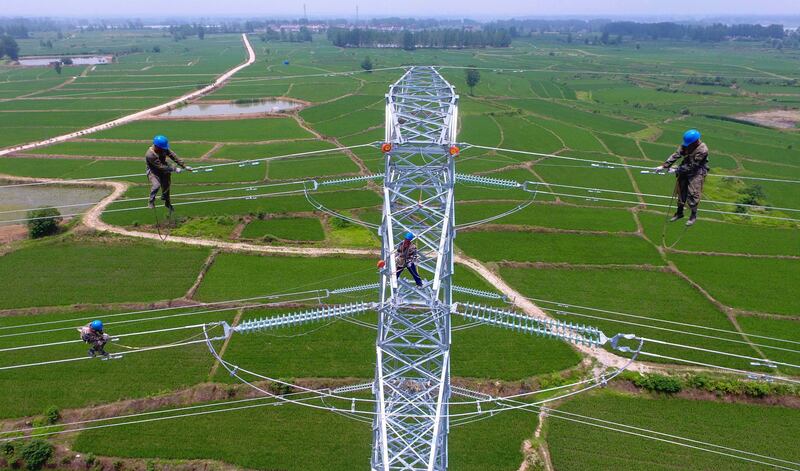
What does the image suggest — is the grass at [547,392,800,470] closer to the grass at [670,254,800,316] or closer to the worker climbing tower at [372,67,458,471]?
the grass at [670,254,800,316]

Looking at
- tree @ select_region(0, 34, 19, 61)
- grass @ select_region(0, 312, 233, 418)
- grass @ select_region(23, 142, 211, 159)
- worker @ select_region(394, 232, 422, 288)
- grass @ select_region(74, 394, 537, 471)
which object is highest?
tree @ select_region(0, 34, 19, 61)

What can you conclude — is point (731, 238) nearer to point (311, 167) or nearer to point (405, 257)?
point (405, 257)

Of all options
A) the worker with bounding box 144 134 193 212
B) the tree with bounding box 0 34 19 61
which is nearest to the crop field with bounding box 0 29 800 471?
the worker with bounding box 144 134 193 212

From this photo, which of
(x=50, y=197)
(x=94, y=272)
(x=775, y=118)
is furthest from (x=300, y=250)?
(x=775, y=118)

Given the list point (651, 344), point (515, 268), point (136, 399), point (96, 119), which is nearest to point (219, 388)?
point (136, 399)

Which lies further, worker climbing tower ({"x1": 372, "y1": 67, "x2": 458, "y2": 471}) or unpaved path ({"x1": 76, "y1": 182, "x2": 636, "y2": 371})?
unpaved path ({"x1": 76, "y1": 182, "x2": 636, "y2": 371})

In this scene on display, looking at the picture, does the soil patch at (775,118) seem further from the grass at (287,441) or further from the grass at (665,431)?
the grass at (287,441)
